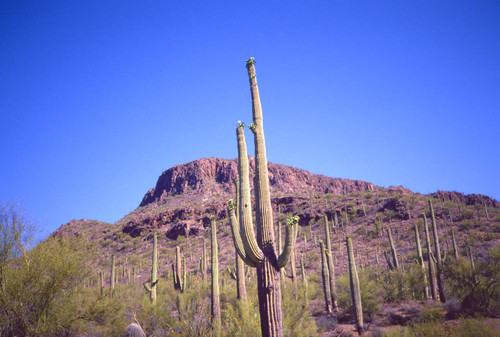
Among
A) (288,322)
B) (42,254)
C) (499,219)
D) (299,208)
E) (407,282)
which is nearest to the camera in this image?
(288,322)

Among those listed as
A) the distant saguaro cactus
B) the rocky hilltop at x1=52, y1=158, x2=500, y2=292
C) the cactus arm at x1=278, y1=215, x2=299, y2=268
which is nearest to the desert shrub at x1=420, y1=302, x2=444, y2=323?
the rocky hilltop at x1=52, y1=158, x2=500, y2=292

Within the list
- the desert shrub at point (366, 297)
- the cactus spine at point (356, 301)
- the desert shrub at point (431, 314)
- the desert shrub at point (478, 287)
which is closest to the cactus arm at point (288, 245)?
the cactus spine at point (356, 301)

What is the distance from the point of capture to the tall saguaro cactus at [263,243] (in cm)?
553

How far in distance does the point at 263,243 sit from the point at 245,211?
0.74 meters

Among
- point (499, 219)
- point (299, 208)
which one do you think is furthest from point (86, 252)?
point (299, 208)

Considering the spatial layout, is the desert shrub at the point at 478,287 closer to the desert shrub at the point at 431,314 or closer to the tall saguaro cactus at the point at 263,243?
the desert shrub at the point at 431,314

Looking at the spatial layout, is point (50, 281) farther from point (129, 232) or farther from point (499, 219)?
point (129, 232)

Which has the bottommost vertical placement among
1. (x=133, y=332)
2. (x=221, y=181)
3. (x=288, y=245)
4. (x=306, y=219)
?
(x=133, y=332)

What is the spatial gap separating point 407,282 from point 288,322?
12.8 metres

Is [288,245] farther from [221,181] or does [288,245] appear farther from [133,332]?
[221,181]

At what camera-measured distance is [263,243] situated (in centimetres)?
586

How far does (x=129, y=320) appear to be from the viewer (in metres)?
13.5

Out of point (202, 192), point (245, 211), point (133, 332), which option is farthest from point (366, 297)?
point (202, 192)

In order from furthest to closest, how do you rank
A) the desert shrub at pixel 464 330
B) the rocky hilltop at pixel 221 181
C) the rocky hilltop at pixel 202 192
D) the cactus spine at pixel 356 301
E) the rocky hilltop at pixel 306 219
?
the rocky hilltop at pixel 221 181 < the rocky hilltop at pixel 202 192 < the rocky hilltop at pixel 306 219 < the cactus spine at pixel 356 301 < the desert shrub at pixel 464 330
